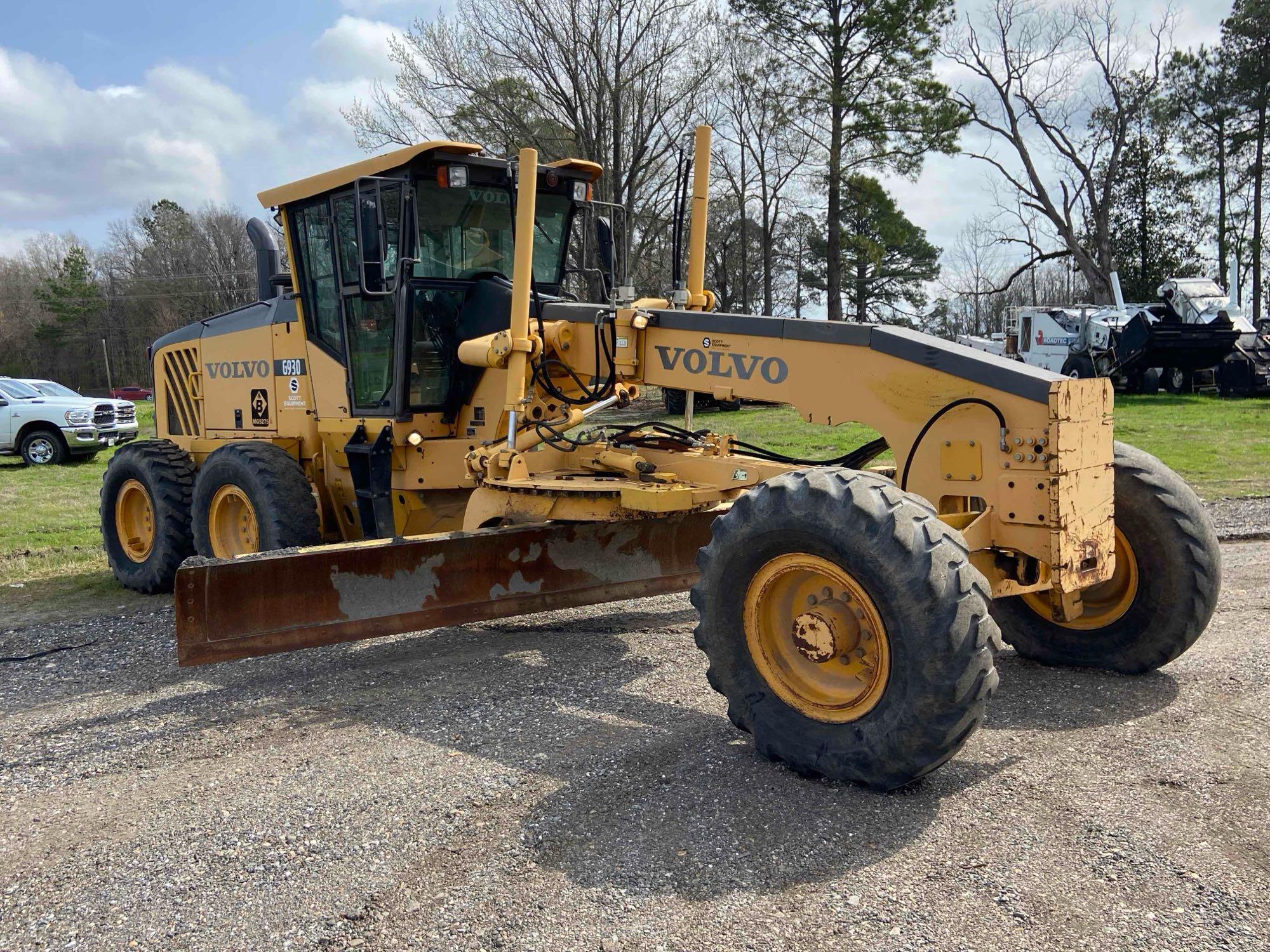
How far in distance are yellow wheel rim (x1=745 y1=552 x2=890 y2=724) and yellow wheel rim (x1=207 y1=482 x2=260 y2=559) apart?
15.0 feet

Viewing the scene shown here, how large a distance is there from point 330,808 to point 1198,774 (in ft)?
10.8

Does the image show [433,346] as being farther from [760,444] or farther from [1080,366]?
[1080,366]

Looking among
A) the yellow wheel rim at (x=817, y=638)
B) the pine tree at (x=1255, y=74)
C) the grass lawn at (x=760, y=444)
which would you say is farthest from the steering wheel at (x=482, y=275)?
the pine tree at (x=1255, y=74)

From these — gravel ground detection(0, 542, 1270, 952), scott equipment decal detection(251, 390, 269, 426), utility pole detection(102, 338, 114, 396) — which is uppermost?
utility pole detection(102, 338, 114, 396)

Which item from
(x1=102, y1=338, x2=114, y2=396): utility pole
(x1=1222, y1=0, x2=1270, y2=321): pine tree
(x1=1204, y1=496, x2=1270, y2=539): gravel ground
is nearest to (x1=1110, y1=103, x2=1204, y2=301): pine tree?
(x1=1222, y1=0, x2=1270, y2=321): pine tree

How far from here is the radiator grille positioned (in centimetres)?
904

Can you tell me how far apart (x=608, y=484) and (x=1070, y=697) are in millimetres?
2533

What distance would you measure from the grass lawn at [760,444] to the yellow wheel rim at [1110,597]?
7.02 m

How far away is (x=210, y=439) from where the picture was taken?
8820 mm

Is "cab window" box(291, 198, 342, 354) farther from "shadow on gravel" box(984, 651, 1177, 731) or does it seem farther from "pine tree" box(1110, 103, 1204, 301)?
"pine tree" box(1110, 103, 1204, 301)

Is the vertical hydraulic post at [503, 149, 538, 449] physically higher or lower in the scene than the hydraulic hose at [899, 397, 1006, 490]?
higher

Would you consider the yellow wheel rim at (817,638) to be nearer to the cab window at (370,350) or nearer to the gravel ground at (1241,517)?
the cab window at (370,350)

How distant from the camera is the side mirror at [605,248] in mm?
7305

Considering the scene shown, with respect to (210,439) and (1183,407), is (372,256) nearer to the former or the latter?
(210,439)
